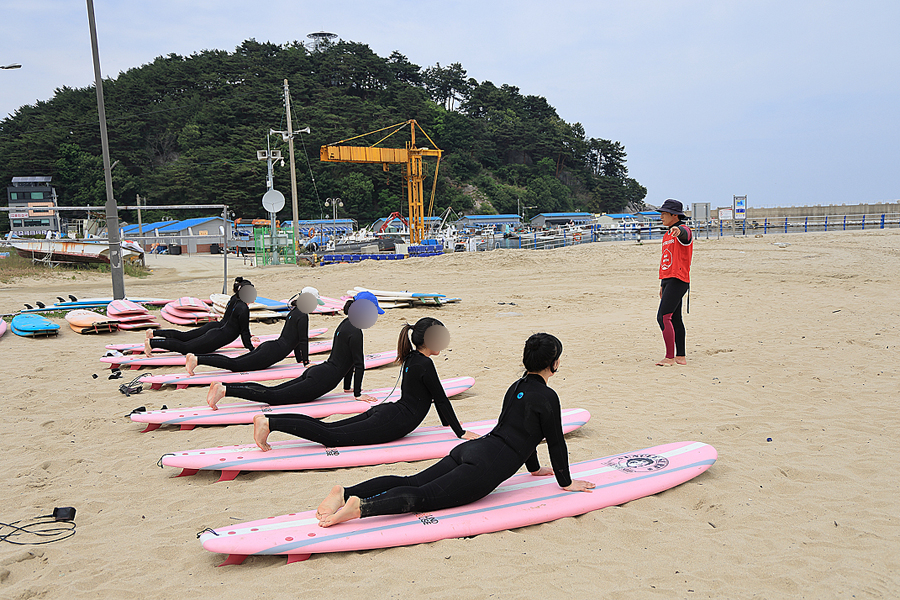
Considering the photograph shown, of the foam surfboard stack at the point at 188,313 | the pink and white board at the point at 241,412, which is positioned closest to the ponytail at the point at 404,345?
the pink and white board at the point at 241,412

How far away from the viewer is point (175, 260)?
31.5 m

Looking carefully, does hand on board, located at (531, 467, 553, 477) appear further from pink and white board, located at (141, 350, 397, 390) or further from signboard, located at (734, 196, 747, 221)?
signboard, located at (734, 196, 747, 221)

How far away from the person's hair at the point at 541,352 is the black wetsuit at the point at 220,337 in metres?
4.88

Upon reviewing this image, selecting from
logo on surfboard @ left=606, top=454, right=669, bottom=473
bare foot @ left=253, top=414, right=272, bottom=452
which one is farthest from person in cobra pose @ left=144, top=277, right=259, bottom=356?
logo on surfboard @ left=606, top=454, right=669, bottom=473

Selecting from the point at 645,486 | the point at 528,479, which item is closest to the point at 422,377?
the point at 528,479

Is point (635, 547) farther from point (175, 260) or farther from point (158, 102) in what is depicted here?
point (158, 102)

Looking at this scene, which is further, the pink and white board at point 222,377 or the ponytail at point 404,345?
the pink and white board at point 222,377

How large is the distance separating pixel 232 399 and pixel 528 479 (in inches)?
154

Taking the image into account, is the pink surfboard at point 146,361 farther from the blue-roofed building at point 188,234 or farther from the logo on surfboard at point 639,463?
the blue-roofed building at point 188,234

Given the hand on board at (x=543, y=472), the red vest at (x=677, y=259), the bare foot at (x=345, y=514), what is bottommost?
the hand on board at (x=543, y=472)

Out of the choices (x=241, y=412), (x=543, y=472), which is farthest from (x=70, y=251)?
(x=543, y=472)

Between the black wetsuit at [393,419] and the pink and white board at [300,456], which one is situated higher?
the black wetsuit at [393,419]

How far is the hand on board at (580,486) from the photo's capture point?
363cm

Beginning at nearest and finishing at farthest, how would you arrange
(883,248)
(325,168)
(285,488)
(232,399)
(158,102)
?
(285,488)
(232,399)
(883,248)
(325,168)
(158,102)
